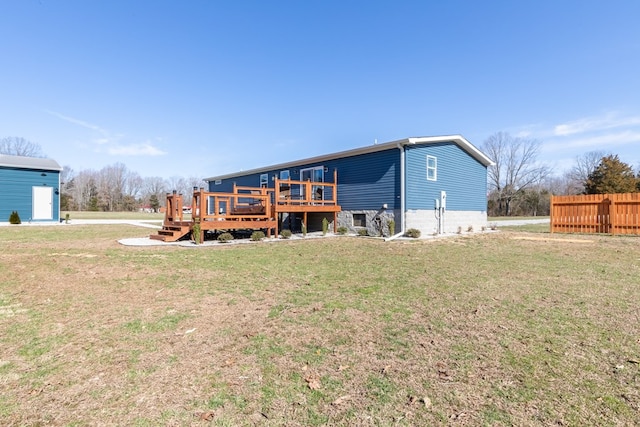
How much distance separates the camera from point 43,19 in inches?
448

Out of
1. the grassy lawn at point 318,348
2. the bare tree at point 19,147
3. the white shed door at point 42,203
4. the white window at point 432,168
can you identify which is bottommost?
the grassy lawn at point 318,348

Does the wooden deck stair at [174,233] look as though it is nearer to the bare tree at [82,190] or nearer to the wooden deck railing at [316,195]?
the wooden deck railing at [316,195]

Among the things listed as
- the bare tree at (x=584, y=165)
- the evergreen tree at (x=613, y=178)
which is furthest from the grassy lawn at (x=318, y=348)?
the bare tree at (x=584, y=165)

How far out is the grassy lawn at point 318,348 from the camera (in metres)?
2.10

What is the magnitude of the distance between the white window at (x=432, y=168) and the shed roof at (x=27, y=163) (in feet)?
80.8

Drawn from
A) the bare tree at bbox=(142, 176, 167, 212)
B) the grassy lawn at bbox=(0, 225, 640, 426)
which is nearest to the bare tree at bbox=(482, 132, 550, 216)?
the grassy lawn at bbox=(0, 225, 640, 426)

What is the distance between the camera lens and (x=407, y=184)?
1391cm

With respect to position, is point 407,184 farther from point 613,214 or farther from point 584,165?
point 584,165

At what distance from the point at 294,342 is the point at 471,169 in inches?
683

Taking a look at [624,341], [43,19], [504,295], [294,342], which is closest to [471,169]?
[504,295]

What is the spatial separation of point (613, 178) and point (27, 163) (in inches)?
1935

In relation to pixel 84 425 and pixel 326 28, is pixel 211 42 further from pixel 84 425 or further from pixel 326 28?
pixel 84 425

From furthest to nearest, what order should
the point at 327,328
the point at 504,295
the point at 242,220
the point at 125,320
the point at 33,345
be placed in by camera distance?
the point at 242,220, the point at 504,295, the point at 125,320, the point at 327,328, the point at 33,345

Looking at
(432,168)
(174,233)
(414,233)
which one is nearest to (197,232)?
(174,233)
